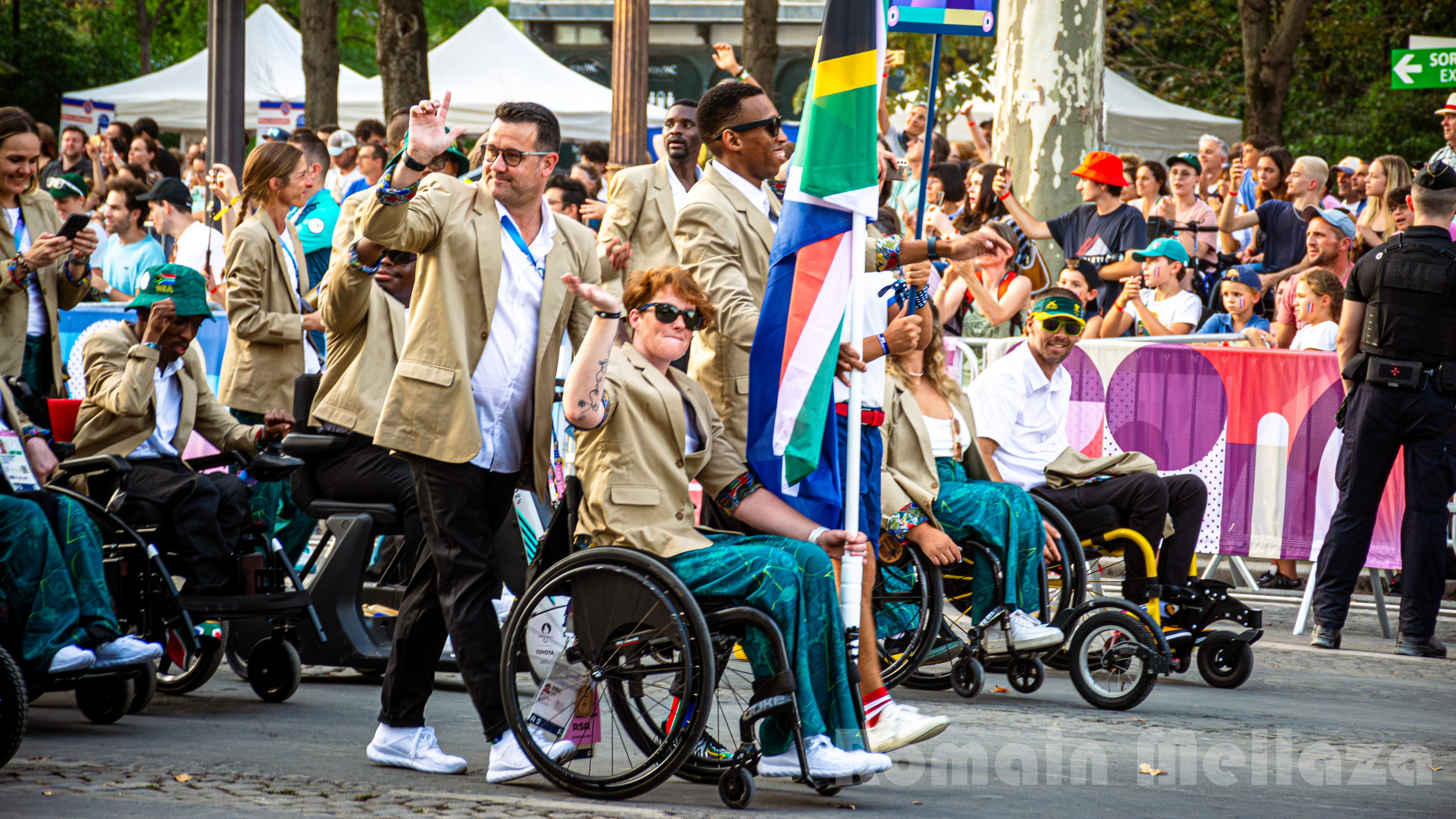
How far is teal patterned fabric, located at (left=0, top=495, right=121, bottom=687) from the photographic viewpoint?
17.2 feet

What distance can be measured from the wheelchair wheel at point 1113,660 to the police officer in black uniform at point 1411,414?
7.18ft

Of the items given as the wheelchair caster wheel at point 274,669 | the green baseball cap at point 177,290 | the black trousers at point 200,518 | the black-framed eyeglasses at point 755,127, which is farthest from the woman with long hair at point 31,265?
the black-framed eyeglasses at point 755,127

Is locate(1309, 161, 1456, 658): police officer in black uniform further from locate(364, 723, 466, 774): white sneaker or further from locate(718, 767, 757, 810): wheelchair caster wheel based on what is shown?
locate(364, 723, 466, 774): white sneaker

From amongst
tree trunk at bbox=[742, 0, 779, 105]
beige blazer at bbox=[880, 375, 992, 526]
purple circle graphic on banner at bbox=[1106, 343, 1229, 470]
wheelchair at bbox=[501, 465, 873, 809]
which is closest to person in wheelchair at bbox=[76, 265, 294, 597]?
wheelchair at bbox=[501, 465, 873, 809]

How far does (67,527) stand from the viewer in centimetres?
550

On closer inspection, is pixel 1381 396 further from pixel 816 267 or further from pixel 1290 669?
pixel 816 267

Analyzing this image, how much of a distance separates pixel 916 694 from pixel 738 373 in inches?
81.5

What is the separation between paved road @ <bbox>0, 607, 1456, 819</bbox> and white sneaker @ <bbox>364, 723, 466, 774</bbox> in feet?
0.15

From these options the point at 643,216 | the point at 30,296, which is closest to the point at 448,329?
the point at 643,216

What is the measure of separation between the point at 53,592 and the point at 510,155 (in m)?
2.11

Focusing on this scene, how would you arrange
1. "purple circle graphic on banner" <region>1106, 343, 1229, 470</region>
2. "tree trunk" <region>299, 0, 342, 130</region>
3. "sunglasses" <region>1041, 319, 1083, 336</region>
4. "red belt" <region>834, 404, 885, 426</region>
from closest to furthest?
"red belt" <region>834, 404, 885, 426</region>
"sunglasses" <region>1041, 319, 1083, 336</region>
"purple circle graphic on banner" <region>1106, 343, 1229, 470</region>
"tree trunk" <region>299, 0, 342, 130</region>

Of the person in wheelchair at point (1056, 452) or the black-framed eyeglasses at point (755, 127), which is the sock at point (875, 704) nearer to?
the black-framed eyeglasses at point (755, 127)

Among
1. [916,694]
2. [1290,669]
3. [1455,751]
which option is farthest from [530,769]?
[1290,669]

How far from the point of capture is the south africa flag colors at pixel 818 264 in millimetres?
5207
